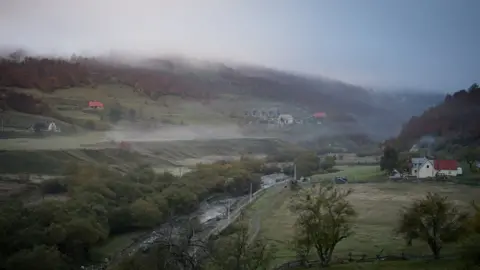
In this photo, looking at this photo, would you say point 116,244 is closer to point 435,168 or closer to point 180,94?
point 180,94

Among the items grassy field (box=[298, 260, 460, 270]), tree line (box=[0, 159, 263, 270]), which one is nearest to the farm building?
tree line (box=[0, 159, 263, 270])

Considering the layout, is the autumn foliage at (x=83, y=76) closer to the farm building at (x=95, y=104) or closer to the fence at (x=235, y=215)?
Answer: the farm building at (x=95, y=104)

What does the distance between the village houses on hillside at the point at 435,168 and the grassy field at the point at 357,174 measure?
58cm

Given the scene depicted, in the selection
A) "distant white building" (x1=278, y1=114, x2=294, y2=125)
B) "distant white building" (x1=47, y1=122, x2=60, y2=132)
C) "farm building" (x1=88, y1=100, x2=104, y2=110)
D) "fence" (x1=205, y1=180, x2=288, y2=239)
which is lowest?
"fence" (x1=205, y1=180, x2=288, y2=239)

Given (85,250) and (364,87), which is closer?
(85,250)

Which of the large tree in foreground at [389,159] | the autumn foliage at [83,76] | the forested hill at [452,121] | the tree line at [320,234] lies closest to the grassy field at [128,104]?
the autumn foliage at [83,76]

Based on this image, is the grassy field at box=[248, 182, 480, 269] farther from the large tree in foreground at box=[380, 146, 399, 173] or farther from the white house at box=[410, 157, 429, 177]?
the large tree in foreground at box=[380, 146, 399, 173]

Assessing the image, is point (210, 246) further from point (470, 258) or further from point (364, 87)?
point (364, 87)

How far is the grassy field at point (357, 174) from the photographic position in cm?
838

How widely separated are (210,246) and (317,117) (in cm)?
354

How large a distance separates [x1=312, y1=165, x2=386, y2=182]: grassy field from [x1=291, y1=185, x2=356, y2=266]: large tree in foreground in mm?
956

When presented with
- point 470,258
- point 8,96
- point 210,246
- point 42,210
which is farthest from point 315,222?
point 8,96

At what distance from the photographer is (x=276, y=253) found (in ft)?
23.7

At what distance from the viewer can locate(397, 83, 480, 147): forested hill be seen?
8.52 meters
